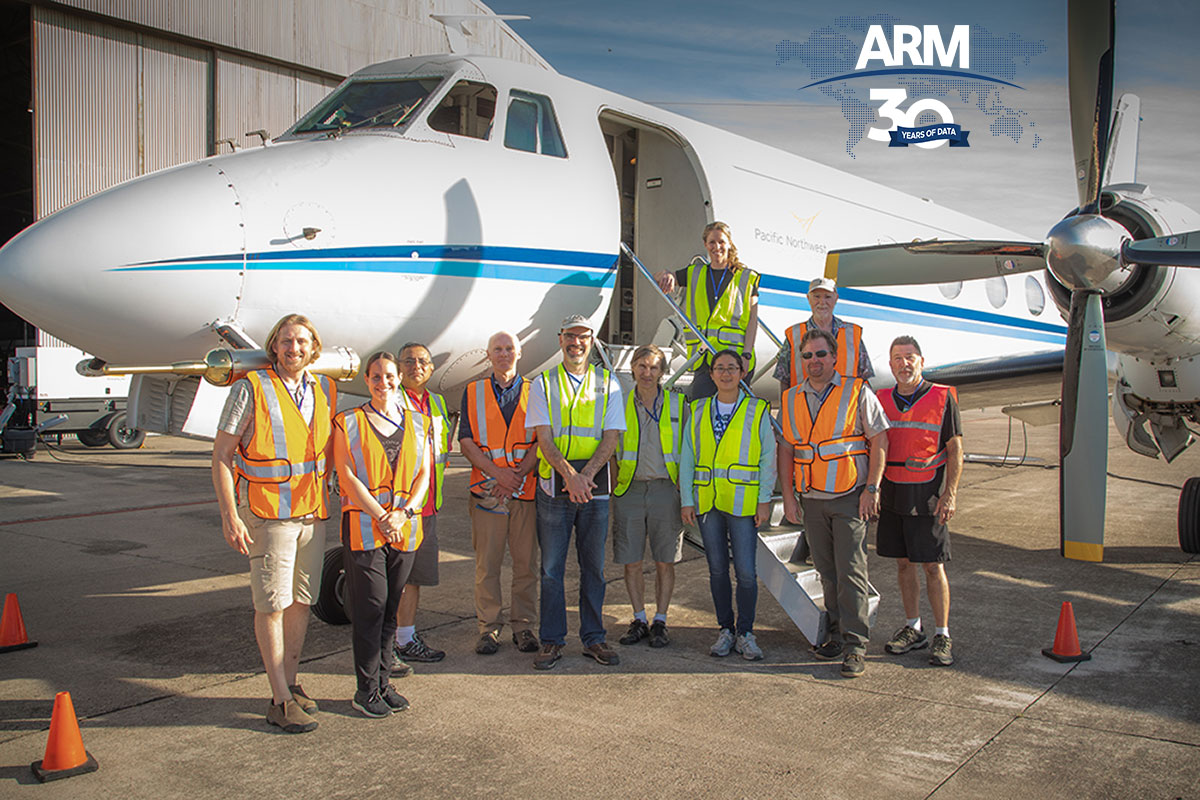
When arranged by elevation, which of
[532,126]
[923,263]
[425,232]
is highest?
[532,126]

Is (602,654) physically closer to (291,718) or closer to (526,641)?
(526,641)

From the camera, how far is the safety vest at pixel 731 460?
541cm

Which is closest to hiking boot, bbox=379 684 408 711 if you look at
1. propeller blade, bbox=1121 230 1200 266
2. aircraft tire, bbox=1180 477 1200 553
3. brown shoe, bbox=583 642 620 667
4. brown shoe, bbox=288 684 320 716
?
brown shoe, bbox=288 684 320 716

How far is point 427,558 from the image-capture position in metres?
5.09

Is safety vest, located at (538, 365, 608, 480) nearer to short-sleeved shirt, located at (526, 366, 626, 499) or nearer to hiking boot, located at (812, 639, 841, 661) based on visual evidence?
short-sleeved shirt, located at (526, 366, 626, 499)

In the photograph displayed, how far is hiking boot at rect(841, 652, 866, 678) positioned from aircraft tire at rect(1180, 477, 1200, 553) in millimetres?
4763

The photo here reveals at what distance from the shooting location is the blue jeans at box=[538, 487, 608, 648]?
526 centimetres

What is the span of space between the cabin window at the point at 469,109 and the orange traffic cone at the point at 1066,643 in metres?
4.99

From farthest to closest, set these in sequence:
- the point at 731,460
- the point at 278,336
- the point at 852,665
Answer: the point at 731,460 → the point at 852,665 → the point at 278,336

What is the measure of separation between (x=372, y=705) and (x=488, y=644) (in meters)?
1.10

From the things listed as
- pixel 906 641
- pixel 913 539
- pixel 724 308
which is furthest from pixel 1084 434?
pixel 724 308

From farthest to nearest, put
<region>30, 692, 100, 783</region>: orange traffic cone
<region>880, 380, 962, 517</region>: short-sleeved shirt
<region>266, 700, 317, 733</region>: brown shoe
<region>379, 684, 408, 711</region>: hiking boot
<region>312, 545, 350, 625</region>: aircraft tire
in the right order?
<region>312, 545, 350, 625</region>: aircraft tire → <region>880, 380, 962, 517</region>: short-sleeved shirt → <region>379, 684, 408, 711</region>: hiking boot → <region>266, 700, 317, 733</region>: brown shoe → <region>30, 692, 100, 783</region>: orange traffic cone

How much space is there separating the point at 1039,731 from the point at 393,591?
10.0ft

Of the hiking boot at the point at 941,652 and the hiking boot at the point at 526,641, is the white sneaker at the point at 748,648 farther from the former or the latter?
the hiking boot at the point at 526,641
